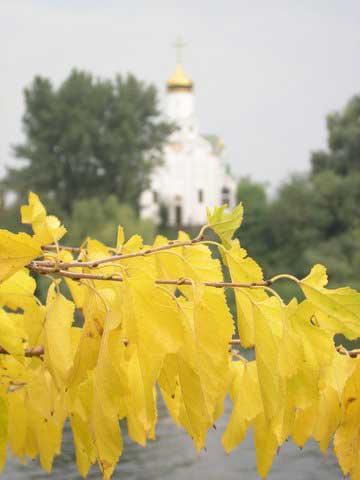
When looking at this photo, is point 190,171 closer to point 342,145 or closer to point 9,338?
point 342,145

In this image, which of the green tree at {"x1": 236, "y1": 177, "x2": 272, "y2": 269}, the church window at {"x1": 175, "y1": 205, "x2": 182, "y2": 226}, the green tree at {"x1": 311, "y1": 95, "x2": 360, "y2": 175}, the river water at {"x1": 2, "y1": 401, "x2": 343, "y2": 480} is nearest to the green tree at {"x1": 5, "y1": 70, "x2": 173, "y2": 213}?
the green tree at {"x1": 236, "y1": 177, "x2": 272, "y2": 269}

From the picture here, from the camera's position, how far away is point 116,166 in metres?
21.6

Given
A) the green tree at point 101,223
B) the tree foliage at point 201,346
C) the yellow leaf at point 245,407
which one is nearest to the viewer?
the tree foliage at point 201,346

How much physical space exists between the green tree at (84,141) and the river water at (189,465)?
15.9m

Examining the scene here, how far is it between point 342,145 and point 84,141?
5.94m

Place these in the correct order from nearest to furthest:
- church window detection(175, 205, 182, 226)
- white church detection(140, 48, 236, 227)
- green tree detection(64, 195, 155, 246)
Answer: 1. green tree detection(64, 195, 155, 246)
2. white church detection(140, 48, 236, 227)
3. church window detection(175, 205, 182, 226)

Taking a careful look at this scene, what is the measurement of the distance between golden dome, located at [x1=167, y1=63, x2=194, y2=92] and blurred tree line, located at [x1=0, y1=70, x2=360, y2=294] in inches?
264

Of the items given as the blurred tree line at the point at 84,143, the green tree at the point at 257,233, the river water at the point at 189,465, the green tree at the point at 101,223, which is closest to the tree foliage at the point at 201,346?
the river water at the point at 189,465

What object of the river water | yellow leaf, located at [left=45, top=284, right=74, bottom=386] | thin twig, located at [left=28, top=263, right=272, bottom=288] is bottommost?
yellow leaf, located at [left=45, top=284, right=74, bottom=386]

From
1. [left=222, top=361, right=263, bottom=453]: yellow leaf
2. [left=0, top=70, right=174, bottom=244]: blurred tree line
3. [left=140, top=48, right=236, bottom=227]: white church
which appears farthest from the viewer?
[left=140, top=48, right=236, bottom=227]: white church

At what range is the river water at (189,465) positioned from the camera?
414 centimetres

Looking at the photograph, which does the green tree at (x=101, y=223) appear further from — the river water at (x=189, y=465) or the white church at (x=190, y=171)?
the river water at (x=189, y=465)

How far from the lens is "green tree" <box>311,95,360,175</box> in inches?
697

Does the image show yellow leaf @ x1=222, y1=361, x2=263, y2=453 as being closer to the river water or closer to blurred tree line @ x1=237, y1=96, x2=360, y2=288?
the river water
